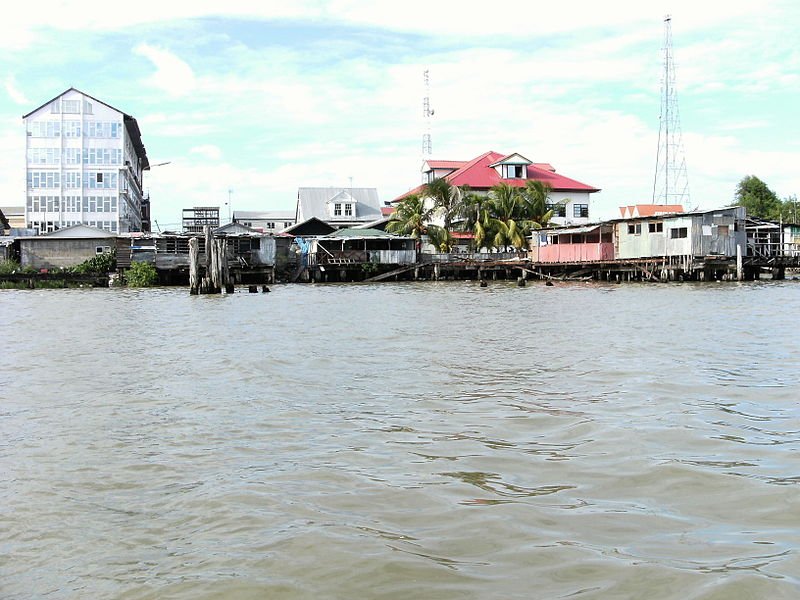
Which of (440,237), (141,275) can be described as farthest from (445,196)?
(141,275)

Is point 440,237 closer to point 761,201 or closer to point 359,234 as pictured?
point 359,234

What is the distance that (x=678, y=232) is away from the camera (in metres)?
48.8

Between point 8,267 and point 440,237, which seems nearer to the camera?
point 8,267

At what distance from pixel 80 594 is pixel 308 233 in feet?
197

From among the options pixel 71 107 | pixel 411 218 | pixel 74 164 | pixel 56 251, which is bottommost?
pixel 56 251

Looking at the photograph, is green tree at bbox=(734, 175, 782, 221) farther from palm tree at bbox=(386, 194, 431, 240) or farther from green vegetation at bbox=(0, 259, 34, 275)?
green vegetation at bbox=(0, 259, 34, 275)

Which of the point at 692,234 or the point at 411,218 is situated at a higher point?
the point at 411,218

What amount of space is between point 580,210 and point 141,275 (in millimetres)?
38675

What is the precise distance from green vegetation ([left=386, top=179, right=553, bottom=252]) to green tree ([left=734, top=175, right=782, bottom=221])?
40900 millimetres

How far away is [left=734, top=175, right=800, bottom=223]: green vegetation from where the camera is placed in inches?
3487

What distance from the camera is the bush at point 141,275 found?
52.7 m

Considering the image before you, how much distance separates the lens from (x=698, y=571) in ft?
15.5

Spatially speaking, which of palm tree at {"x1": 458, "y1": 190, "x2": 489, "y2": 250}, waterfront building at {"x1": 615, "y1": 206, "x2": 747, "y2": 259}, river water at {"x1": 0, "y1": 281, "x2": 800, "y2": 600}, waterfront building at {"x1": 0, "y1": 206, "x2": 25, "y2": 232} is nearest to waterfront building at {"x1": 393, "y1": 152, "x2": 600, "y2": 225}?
palm tree at {"x1": 458, "y1": 190, "x2": 489, "y2": 250}

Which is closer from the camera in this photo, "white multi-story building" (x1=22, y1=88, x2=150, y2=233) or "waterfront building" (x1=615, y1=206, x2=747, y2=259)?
"waterfront building" (x1=615, y1=206, x2=747, y2=259)
